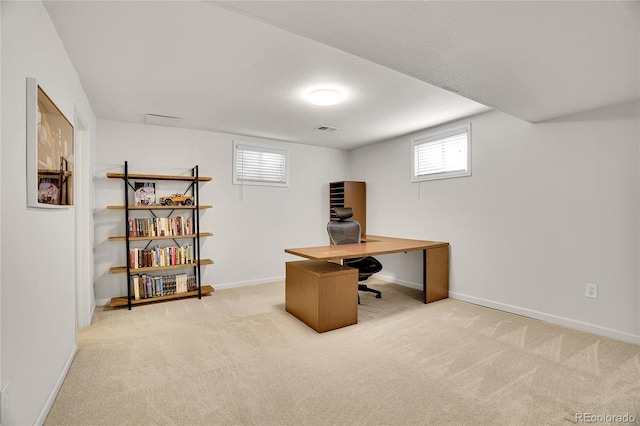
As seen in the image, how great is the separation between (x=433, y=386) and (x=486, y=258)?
2299 mm

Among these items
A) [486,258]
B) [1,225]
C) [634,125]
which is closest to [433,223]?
[486,258]

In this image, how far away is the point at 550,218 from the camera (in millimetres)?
3350

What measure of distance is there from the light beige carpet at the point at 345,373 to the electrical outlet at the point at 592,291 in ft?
1.23

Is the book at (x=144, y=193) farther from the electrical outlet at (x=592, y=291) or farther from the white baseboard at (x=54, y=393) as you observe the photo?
the electrical outlet at (x=592, y=291)

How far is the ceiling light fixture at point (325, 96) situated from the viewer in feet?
10.2

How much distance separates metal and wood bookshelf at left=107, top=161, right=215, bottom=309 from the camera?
3891 millimetres

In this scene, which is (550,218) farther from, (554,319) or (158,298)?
(158,298)

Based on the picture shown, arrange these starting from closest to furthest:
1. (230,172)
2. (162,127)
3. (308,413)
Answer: (308,413)
(162,127)
(230,172)

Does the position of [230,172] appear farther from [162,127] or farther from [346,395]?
[346,395]

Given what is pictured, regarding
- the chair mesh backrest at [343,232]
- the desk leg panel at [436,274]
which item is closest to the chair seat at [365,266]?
the chair mesh backrest at [343,232]

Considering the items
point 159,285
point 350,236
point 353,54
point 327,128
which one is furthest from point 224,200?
point 353,54

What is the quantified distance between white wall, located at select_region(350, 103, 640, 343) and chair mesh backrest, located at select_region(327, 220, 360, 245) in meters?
1.10

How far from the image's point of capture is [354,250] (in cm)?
363

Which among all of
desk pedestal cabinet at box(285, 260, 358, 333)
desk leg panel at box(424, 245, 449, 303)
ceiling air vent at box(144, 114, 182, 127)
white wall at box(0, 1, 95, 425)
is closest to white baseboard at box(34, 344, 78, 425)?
white wall at box(0, 1, 95, 425)
